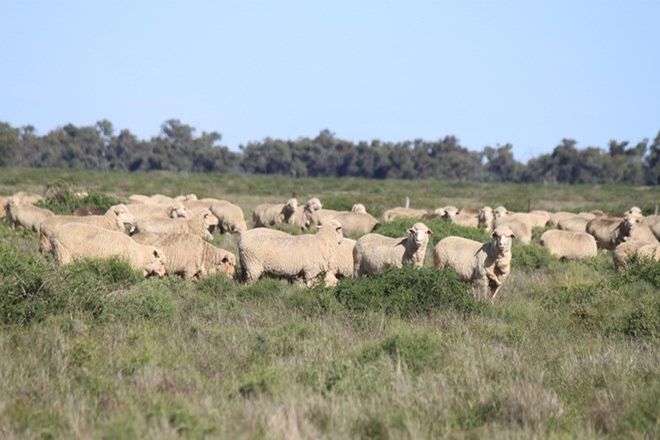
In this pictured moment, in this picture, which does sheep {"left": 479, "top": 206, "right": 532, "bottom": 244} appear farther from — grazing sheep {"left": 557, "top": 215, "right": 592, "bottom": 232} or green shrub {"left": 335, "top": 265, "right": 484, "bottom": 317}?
green shrub {"left": 335, "top": 265, "right": 484, "bottom": 317}

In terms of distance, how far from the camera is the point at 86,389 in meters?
8.44

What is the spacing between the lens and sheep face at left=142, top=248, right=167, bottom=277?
16.3 meters

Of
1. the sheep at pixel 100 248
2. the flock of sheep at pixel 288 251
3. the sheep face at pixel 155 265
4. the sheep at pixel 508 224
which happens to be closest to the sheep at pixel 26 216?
the flock of sheep at pixel 288 251

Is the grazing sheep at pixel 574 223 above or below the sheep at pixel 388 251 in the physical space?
below

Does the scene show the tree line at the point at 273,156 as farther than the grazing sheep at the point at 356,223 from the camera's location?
Yes

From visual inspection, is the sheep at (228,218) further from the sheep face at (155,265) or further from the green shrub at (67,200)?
the sheep face at (155,265)

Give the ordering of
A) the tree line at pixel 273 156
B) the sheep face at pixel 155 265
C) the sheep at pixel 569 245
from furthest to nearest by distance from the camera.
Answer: the tree line at pixel 273 156 < the sheep at pixel 569 245 < the sheep face at pixel 155 265

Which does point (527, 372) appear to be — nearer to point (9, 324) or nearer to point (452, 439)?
point (452, 439)

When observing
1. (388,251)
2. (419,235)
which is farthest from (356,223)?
(419,235)

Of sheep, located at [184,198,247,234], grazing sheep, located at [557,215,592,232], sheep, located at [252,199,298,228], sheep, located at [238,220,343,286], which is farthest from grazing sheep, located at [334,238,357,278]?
grazing sheep, located at [557,215,592,232]

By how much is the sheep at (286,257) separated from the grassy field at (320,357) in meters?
0.70

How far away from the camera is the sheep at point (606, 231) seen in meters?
26.9

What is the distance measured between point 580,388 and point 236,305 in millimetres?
6150

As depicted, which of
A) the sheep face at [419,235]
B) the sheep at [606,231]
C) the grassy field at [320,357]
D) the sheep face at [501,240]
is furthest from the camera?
the sheep at [606,231]
